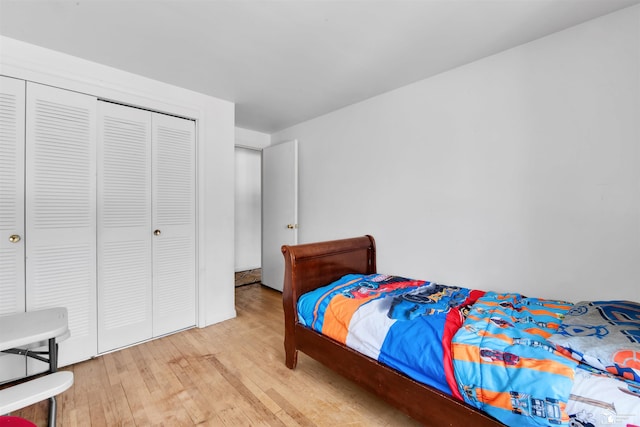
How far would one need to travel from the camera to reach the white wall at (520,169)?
1.57 m

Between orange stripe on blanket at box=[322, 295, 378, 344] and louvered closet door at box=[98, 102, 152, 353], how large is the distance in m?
1.70

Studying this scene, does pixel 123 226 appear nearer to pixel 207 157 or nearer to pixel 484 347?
pixel 207 157

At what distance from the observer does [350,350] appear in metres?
1.63

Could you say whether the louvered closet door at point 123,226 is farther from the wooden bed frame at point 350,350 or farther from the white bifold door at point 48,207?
the wooden bed frame at point 350,350

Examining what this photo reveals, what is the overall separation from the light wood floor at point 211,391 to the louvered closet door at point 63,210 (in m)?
0.45

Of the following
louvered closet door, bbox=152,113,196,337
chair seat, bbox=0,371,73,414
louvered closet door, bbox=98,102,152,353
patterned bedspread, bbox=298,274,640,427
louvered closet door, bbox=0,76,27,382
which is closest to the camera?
patterned bedspread, bbox=298,274,640,427

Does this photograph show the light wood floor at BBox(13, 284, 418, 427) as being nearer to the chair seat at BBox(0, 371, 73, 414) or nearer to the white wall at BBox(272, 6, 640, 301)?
the chair seat at BBox(0, 371, 73, 414)

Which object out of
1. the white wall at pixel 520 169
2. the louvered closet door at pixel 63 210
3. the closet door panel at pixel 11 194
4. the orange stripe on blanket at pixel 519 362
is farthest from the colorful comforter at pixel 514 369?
the closet door panel at pixel 11 194

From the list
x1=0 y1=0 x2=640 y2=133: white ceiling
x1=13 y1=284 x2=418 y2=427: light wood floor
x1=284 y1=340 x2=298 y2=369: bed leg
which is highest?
x1=0 y1=0 x2=640 y2=133: white ceiling

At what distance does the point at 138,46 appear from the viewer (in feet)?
6.22

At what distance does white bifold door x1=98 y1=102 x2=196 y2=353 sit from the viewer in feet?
7.20

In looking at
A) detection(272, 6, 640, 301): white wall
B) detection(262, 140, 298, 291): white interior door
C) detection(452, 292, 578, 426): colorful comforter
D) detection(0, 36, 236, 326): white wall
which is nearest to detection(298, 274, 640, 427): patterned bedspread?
detection(452, 292, 578, 426): colorful comforter

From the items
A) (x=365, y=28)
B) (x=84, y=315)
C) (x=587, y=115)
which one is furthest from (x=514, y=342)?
(x=84, y=315)

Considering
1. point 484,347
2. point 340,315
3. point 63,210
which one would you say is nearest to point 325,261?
point 340,315
